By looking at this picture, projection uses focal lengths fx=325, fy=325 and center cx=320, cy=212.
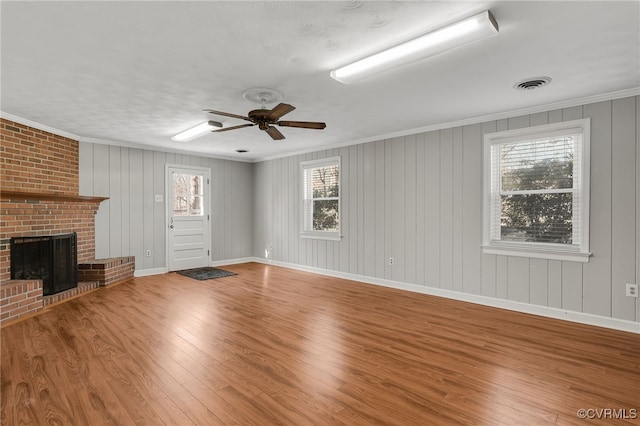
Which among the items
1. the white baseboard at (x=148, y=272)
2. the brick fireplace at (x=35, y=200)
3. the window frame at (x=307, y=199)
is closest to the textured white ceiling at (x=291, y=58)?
the brick fireplace at (x=35, y=200)

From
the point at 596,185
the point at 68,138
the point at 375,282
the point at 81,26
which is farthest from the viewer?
the point at 375,282

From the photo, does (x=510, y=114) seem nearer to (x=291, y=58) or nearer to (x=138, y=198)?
(x=291, y=58)

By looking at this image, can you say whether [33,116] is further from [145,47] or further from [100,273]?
[145,47]

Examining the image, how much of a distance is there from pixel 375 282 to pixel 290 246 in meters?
2.21

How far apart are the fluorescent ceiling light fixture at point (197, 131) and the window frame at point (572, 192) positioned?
3.51 m

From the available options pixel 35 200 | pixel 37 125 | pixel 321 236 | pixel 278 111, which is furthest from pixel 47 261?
pixel 321 236

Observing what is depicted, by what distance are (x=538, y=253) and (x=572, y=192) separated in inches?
30.6

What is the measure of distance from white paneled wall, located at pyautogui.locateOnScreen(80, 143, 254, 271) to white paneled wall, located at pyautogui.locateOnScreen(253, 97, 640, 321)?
1.24 meters

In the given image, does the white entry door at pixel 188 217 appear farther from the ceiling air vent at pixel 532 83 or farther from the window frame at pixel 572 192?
the ceiling air vent at pixel 532 83

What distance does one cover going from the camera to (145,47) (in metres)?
2.40

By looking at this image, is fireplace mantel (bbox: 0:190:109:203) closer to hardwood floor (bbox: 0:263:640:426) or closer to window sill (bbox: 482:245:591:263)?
hardwood floor (bbox: 0:263:640:426)

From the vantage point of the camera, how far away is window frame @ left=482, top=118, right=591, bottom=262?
3533 mm

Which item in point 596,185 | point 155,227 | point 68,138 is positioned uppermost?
point 68,138

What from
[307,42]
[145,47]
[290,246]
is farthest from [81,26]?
[290,246]
